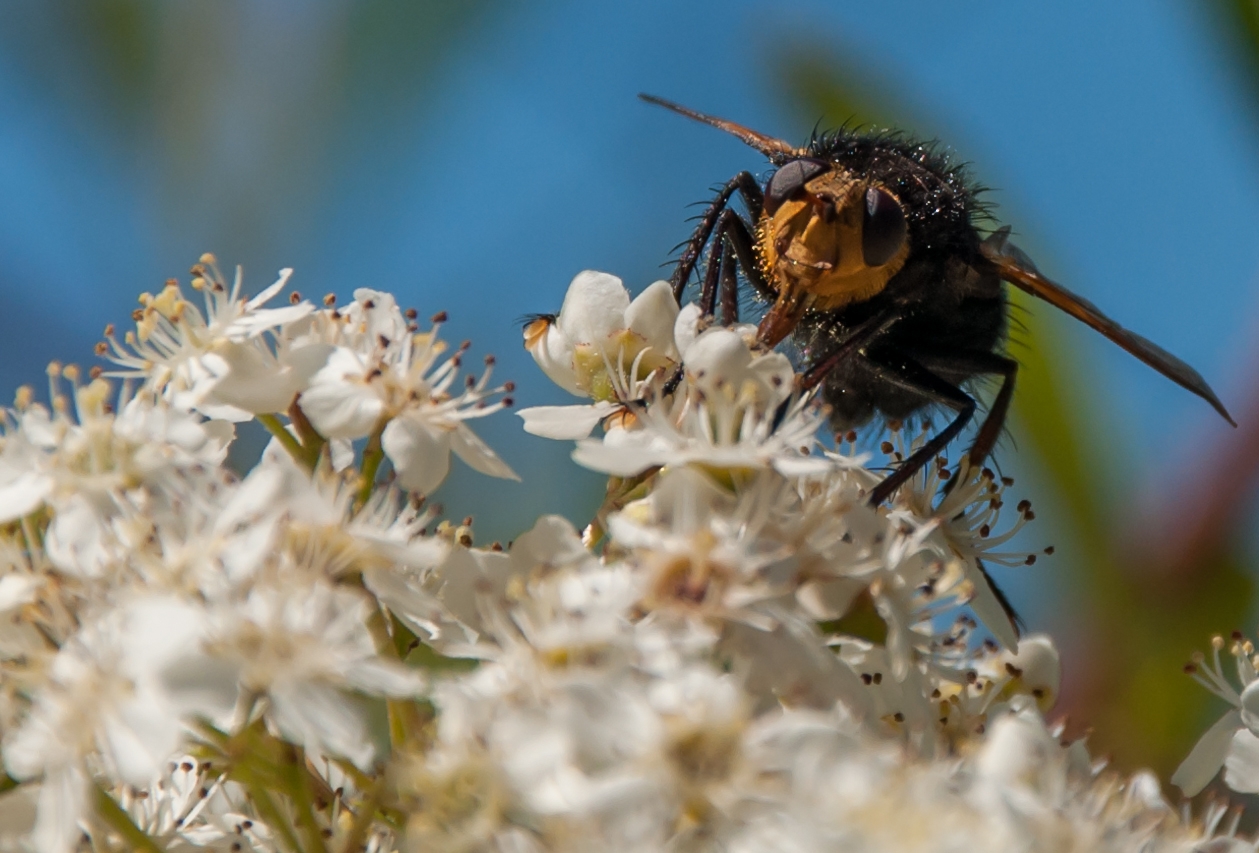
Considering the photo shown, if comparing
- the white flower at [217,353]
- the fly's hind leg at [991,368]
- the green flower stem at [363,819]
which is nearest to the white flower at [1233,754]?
the fly's hind leg at [991,368]

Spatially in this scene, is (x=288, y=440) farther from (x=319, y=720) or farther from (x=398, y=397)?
(x=319, y=720)

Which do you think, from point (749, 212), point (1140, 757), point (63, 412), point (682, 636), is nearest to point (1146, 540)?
point (1140, 757)

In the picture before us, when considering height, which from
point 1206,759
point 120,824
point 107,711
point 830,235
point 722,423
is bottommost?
point 120,824

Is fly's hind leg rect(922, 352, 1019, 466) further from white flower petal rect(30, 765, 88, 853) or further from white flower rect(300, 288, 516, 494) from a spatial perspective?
white flower petal rect(30, 765, 88, 853)

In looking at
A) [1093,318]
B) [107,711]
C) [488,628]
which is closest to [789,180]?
[1093,318]

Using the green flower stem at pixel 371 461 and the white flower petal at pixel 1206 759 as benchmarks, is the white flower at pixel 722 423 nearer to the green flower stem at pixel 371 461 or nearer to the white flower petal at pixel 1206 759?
the green flower stem at pixel 371 461

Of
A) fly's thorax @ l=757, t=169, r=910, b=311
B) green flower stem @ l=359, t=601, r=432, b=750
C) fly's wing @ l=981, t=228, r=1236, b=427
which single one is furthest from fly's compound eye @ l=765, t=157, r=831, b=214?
green flower stem @ l=359, t=601, r=432, b=750
